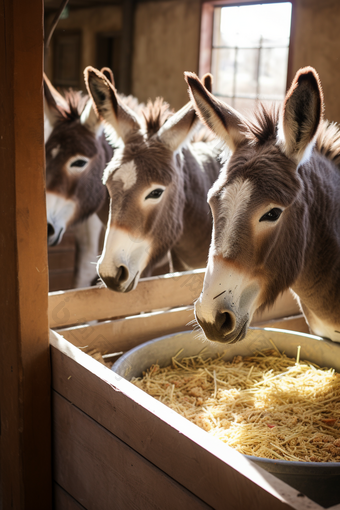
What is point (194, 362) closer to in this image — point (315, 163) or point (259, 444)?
point (259, 444)

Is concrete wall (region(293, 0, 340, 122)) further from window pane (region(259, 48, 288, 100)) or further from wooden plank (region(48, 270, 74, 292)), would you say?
wooden plank (region(48, 270, 74, 292))

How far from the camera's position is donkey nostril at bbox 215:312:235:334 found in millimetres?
1178

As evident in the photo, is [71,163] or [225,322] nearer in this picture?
[225,322]

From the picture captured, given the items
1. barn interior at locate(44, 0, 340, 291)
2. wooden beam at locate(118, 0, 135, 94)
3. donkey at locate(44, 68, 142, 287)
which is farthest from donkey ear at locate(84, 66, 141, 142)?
wooden beam at locate(118, 0, 135, 94)

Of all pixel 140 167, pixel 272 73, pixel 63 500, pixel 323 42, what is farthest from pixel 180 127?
pixel 272 73

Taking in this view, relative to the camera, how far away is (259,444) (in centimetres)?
130

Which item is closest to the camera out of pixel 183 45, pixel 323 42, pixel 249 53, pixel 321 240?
pixel 321 240

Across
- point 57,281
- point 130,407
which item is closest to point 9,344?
point 130,407

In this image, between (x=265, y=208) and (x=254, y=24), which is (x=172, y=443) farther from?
(x=254, y=24)

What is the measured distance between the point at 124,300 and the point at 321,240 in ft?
2.69

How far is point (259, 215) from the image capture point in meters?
1.22

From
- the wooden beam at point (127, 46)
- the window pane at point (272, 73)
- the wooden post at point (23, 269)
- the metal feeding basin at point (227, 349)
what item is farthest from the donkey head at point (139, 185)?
the wooden beam at point (127, 46)

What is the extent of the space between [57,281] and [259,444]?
2.64 metres

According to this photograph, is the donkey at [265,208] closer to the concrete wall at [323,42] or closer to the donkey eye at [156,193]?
the donkey eye at [156,193]
